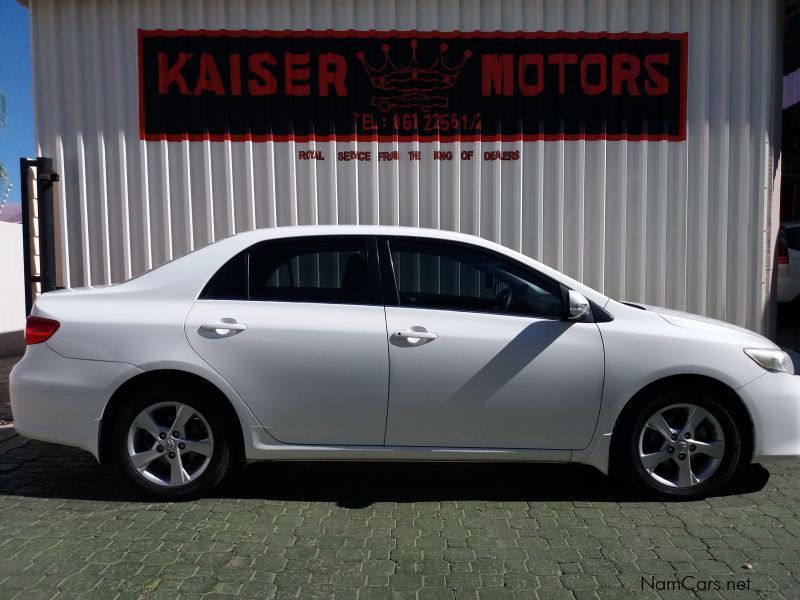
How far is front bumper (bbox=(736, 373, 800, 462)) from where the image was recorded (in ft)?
13.5

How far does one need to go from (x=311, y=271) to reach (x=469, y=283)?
3.22 ft

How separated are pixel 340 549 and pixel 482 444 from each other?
1.05m

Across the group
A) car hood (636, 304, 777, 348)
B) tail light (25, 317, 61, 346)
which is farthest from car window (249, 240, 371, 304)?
car hood (636, 304, 777, 348)

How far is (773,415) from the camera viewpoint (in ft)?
13.5

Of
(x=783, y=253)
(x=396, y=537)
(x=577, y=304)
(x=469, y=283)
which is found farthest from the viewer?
(x=783, y=253)

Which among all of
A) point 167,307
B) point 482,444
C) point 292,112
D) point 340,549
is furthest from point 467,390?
point 292,112

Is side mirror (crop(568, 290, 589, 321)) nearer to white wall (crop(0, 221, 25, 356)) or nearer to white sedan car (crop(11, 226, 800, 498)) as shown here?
white sedan car (crop(11, 226, 800, 498))

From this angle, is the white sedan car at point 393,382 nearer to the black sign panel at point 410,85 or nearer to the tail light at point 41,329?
the tail light at point 41,329

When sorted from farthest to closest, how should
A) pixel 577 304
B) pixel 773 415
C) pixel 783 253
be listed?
pixel 783 253 < pixel 773 415 < pixel 577 304

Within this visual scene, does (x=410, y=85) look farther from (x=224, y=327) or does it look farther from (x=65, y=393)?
(x=65, y=393)

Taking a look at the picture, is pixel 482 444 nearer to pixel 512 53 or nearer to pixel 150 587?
pixel 150 587

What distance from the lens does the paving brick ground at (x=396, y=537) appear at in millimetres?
3230

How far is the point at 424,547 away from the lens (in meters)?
3.63

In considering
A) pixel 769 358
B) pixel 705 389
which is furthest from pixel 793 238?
pixel 705 389
